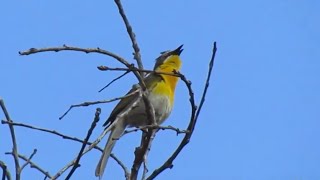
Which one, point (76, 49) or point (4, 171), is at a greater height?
point (76, 49)

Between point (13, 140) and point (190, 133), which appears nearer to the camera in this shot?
point (13, 140)

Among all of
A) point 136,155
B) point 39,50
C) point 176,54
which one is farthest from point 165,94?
point 39,50

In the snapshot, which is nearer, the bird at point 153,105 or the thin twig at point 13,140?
the thin twig at point 13,140

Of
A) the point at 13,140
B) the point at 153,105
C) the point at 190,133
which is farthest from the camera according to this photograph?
Answer: the point at 153,105

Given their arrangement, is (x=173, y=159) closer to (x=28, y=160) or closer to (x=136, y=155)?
(x=136, y=155)

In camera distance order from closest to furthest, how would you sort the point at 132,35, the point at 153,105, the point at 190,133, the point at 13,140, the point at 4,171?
the point at 4,171
the point at 13,140
the point at 190,133
the point at 132,35
the point at 153,105

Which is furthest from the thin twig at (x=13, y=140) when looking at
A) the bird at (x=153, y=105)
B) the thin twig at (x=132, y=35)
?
the bird at (x=153, y=105)

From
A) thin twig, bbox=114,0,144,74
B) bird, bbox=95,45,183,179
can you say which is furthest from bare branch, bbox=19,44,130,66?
bird, bbox=95,45,183,179

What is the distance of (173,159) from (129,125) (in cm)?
234

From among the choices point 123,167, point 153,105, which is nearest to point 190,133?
point 123,167

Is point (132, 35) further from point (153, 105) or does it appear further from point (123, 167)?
point (153, 105)

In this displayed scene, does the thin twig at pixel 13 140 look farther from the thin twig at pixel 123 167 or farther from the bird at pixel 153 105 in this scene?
the bird at pixel 153 105

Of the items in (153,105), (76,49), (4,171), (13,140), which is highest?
(153,105)

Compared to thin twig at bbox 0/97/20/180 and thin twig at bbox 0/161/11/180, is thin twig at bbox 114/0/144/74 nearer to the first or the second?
thin twig at bbox 0/97/20/180
